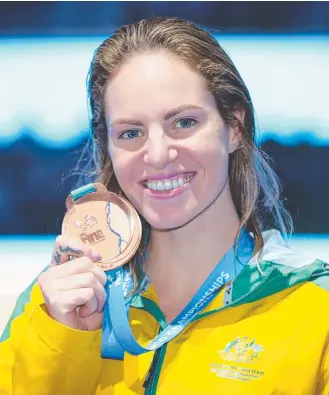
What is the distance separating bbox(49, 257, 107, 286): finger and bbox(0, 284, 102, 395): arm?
0.35 feet

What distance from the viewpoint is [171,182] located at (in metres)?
1.81

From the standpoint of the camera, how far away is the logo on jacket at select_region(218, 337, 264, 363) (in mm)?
1719

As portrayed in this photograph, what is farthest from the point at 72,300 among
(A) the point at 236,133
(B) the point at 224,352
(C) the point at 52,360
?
(A) the point at 236,133

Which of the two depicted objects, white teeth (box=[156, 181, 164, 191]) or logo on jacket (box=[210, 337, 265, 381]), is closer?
logo on jacket (box=[210, 337, 265, 381])

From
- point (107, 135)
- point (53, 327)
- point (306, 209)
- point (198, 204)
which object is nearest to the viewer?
point (53, 327)

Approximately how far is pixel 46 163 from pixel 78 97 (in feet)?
0.82

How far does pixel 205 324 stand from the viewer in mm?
1804

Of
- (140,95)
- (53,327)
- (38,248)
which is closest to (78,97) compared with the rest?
(38,248)

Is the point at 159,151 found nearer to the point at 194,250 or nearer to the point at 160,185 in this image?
the point at 160,185

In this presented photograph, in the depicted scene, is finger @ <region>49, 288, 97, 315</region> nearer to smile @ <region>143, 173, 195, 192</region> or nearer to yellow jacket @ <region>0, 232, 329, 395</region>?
yellow jacket @ <region>0, 232, 329, 395</region>

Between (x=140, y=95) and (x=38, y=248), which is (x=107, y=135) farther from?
(x=38, y=248)

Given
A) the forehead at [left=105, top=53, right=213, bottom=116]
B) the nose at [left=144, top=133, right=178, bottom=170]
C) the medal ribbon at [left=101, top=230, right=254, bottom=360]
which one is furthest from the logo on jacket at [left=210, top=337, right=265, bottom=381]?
the forehead at [left=105, top=53, right=213, bottom=116]

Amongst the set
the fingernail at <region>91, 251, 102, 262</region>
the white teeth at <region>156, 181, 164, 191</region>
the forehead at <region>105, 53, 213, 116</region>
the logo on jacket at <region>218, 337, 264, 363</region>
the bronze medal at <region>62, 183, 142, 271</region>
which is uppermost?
the forehead at <region>105, 53, 213, 116</region>

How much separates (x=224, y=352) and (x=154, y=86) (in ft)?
2.12
